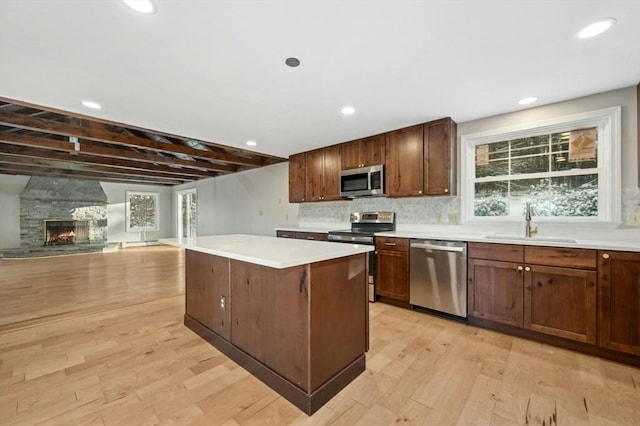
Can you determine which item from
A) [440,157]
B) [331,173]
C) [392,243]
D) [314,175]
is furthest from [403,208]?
[314,175]

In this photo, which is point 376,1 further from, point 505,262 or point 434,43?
point 505,262

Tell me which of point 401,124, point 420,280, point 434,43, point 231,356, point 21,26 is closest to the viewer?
point 21,26

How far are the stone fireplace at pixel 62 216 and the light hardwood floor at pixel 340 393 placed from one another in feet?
24.4

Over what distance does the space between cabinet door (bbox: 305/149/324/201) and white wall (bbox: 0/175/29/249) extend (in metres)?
8.93

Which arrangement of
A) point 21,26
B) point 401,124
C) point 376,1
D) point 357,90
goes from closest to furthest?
1. point 376,1
2. point 21,26
3. point 357,90
4. point 401,124

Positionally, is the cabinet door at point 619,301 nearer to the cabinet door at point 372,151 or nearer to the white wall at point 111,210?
the cabinet door at point 372,151

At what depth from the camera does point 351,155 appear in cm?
421

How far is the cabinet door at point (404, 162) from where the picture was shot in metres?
3.45

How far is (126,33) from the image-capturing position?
171 centimetres

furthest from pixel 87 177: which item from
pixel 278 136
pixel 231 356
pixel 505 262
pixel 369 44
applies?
pixel 505 262

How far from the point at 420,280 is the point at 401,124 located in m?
1.97

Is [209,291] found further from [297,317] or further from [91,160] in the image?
[91,160]

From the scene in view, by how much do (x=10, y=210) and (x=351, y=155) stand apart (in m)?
9.96

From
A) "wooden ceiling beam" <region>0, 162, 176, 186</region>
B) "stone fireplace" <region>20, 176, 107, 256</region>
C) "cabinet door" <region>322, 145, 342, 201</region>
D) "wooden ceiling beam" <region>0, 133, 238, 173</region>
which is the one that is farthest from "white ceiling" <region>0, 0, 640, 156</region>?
"stone fireplace" <region>20, 176, 107, 256</region>
